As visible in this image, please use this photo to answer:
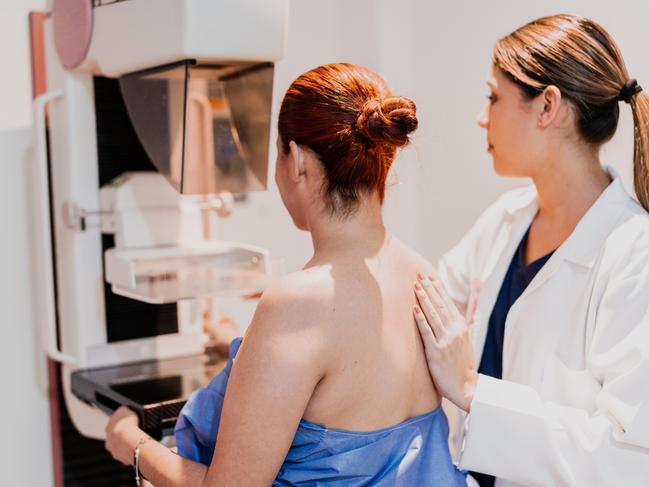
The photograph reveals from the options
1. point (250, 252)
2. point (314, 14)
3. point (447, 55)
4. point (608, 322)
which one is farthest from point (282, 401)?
point (447, 55)

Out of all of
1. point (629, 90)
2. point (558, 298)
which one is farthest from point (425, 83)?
point (558, 298)

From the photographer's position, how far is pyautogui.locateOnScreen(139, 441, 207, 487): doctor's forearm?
1223mm

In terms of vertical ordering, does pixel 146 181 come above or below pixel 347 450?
above

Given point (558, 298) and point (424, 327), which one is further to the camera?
point (558, 298)

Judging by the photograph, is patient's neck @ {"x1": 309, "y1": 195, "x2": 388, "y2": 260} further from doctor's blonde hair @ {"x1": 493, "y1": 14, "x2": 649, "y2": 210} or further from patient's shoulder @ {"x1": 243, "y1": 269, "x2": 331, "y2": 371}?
doctor's blonde hair @ {"x1": 493, "y1": 14, "x2": 649, "y2": 210}

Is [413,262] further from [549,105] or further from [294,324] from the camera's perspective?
[549,105]

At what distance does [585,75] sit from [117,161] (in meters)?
1.09

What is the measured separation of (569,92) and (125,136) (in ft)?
3.41

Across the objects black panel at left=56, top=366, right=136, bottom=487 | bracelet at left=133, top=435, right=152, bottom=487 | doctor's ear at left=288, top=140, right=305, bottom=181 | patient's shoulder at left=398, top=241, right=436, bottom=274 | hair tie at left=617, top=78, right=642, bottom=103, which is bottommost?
black panel at left=56, top=366, right=136, bottom=487

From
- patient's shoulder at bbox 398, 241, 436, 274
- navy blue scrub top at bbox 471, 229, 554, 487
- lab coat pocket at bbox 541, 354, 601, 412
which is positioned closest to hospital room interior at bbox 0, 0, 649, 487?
patient's shoulder at bbox 398, 241, 436, 274

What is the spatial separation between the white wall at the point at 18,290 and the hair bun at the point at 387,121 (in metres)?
1.20

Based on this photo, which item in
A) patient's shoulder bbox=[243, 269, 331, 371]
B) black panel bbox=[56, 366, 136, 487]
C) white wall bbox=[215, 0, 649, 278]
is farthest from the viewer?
white wall bbox=[215, 0, 649, 278]

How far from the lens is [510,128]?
1.63m

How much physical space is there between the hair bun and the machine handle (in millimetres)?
957
